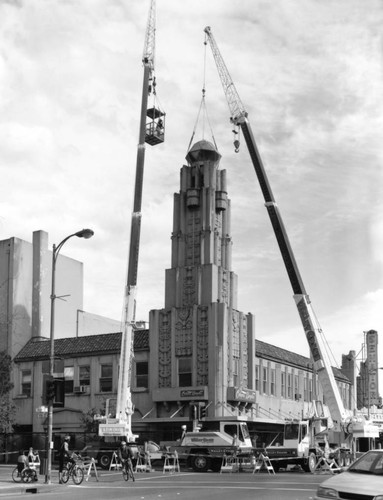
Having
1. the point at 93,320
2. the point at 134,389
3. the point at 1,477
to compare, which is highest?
the point at 93,320

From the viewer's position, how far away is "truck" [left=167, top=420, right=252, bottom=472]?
41938 mm

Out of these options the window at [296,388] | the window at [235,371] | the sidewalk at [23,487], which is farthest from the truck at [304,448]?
the window at [296,388]

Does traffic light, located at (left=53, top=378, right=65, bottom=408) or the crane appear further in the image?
the crane

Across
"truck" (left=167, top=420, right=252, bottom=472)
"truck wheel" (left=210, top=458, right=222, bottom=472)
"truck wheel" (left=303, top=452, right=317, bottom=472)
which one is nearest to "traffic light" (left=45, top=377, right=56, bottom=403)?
"truck" (left=167, top=420, right=252, bottom=472)

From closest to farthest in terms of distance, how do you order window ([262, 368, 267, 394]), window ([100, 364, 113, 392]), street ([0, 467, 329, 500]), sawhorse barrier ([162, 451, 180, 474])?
street ([0, 467, 329, 500]) → sawhorse barrier ([162, 451, 180, 474]) → window ([100, 364, 113, 392]) → window ([262, 368, 267, 394])

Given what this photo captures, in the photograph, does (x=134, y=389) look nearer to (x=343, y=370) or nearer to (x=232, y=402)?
(x=232, y=402)

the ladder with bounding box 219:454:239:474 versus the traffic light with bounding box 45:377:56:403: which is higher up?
the traffic light with bounding box 45:377:56:403

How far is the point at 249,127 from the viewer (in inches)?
2078

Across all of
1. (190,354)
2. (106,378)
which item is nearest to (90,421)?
(106,378)

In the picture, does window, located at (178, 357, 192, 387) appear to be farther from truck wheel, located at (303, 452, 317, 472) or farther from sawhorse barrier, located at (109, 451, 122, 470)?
truck wheel, located at (303, 452, 317, 472)

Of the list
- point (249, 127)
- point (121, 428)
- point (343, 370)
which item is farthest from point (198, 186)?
point (343, 370)

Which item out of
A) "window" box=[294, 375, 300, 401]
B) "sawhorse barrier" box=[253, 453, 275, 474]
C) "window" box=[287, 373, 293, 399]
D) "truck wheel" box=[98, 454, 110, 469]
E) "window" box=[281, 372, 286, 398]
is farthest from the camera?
"window" box=[294, 375, 300, 401]

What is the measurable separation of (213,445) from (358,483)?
3017 centimetres

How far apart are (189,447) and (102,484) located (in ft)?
38.7
